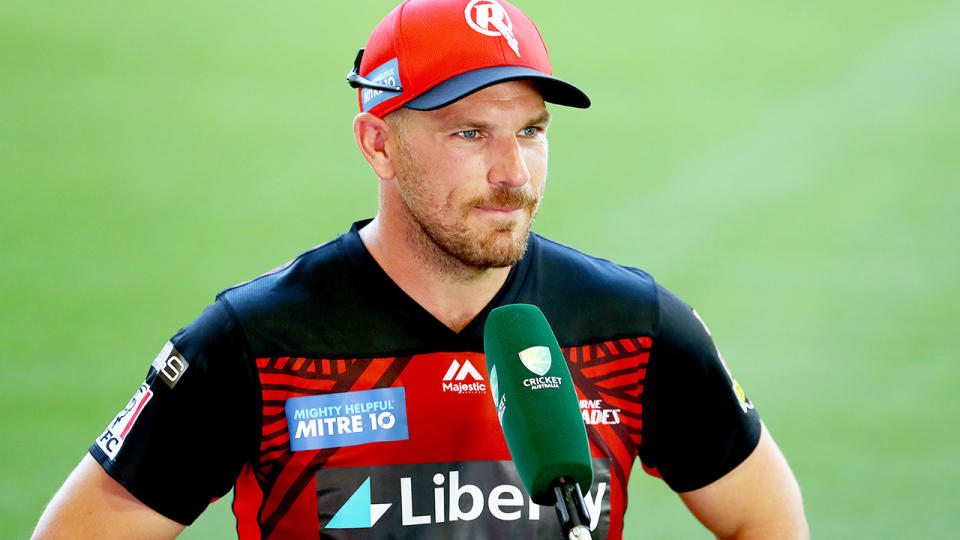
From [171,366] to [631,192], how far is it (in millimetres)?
2992

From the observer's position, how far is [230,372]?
5.55 feet

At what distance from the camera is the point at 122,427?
1.70 m

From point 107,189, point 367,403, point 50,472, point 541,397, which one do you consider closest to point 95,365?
point 50,472

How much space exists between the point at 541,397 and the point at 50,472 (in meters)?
2.70

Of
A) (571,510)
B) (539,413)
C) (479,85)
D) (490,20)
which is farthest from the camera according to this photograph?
(490,20)

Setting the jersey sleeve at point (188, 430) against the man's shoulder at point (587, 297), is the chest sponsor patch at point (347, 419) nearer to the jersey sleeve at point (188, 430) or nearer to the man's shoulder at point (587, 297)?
the jersey sleeve at point (188, 430)

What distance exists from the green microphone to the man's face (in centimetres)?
24

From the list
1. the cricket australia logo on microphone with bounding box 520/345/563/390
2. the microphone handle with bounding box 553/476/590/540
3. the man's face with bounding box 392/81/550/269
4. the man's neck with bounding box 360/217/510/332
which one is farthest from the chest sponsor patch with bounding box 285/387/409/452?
the microphone handle with bounding box 553/476/590/540

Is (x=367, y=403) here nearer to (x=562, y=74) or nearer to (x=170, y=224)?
(x=170, y=224)

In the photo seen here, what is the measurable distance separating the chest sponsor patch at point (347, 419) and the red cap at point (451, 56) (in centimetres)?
43

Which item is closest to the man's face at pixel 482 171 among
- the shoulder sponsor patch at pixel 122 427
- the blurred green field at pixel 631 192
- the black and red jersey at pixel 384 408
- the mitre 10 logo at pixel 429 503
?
the black and red jersey at pixel 384 408

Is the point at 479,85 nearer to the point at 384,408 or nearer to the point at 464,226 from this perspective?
the point at 464,226

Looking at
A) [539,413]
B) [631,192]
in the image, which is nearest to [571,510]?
[539,413]

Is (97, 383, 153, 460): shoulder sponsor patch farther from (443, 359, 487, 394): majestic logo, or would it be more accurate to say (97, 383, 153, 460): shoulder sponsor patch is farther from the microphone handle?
the microphone handle
